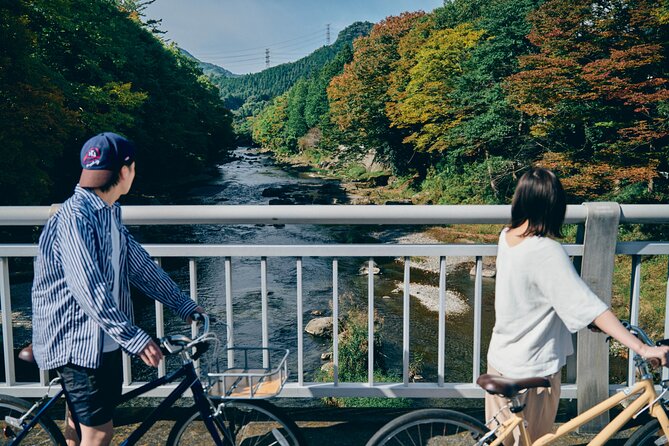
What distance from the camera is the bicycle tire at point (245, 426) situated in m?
2.36

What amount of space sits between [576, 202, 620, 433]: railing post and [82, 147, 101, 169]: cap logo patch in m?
2.42

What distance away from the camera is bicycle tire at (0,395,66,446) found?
2400 millimetres

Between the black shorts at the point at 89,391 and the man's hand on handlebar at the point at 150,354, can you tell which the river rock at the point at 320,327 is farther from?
the man's hand on handlebar at the point at 150,354

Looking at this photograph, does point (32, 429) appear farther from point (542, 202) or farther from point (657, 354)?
point (657, 354)

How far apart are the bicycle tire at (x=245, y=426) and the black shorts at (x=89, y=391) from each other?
0.38 metres

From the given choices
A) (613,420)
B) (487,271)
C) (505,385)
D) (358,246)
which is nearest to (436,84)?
(487,271)

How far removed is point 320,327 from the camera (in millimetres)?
13008

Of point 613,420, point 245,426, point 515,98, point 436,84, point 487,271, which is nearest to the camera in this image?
point 613,420

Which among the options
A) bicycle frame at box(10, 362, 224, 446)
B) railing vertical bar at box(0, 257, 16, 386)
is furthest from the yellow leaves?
bicycle frame at box(10, 362, 224, 446)

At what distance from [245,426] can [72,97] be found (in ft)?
72.8

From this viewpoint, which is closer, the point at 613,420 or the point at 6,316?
the point at 613,420

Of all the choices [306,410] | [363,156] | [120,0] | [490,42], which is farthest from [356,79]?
[306,410]

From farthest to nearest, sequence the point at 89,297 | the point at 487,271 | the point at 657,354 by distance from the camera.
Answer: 1. the point at 487,271
2. the point at 657,354
3. the point at 89,297

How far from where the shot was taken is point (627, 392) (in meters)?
2.23
